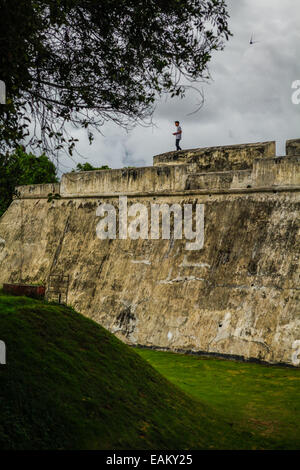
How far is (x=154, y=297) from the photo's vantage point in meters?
11.4

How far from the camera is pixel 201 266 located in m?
A: 11.3

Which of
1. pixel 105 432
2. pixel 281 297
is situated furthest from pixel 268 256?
pixel 105 432

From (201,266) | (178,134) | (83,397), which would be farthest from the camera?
(178,134)

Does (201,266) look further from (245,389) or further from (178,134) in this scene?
(178,134)

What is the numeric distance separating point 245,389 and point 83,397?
156 inches

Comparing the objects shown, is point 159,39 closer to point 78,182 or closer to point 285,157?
point 285,157

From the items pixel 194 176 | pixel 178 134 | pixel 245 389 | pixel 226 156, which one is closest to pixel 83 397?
pixel 245 389

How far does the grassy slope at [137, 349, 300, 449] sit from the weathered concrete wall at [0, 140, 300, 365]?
537mm

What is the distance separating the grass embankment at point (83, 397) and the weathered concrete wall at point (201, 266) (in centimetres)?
416

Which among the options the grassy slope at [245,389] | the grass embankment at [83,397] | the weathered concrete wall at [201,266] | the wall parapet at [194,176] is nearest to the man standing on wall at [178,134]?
the wall parapet at [194,176]

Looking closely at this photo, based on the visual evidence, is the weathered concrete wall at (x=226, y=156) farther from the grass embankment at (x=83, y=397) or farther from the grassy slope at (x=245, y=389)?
the grass embankment at (x=83, y=397)

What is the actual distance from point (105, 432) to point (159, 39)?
14.4ft

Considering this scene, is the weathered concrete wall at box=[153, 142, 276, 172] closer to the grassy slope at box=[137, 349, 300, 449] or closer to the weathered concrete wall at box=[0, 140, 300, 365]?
the weathered concrete wall at box=[0, 140, 300, 365]

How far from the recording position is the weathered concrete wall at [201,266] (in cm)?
989
